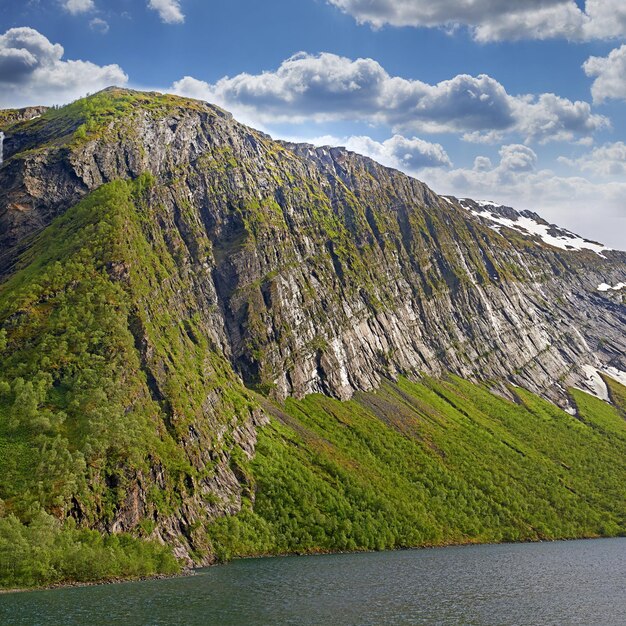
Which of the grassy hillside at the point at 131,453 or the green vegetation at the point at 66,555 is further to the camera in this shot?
the grassy hillside at the point at 131,453

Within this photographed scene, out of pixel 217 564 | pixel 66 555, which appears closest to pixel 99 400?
pixel 66 555

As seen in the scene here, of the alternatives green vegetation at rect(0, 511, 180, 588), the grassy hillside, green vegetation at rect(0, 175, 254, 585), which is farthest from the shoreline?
green vegetation at rect(0, 175, 254, 585)

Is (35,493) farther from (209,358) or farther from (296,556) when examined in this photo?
(209,358)

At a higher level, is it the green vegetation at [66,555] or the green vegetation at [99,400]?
the green vegetation at [99,400]

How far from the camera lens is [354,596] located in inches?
3511

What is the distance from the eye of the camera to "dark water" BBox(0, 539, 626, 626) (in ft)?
241

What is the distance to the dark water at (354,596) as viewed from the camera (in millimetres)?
73500

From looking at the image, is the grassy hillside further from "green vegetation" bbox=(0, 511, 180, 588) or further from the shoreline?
the shoreline

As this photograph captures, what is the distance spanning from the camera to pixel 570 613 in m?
80.8

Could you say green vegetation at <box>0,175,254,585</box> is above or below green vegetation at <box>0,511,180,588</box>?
above

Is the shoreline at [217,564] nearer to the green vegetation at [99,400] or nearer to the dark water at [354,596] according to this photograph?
the green vegetation at [99,400]

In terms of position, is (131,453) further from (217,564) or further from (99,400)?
(217,564)

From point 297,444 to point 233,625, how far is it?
12458 centimetres

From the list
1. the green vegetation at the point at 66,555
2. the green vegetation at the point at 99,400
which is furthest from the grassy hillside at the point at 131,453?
the green vegetation at the point at 99,400
